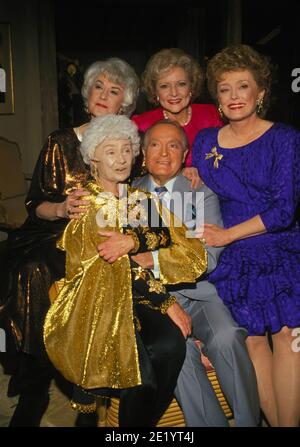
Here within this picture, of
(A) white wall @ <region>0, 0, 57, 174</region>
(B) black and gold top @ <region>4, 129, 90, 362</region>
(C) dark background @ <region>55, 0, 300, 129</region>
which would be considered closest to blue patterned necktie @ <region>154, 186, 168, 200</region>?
(B) black and gold top @ <region>4, 129, 90, 362</region>

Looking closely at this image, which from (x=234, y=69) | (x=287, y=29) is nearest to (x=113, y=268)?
(x=234, y=69)

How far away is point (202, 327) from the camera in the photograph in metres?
2.36

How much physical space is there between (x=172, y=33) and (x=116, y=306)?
21.4 feet

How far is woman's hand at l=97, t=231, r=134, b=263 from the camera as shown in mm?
2209

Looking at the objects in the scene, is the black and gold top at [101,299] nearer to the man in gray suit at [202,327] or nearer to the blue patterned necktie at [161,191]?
the man in gray suit at [202,327]

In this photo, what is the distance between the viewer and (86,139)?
242 centimetres

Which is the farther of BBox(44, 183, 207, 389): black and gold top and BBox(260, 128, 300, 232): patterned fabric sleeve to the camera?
BBox(260, 128, 300, 232): patterned fabric sleeve

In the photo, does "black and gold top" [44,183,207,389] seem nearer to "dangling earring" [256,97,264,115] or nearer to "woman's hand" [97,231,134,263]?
"woman's hand" [97,231,134,263]

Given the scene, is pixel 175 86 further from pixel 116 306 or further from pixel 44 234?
pixel 116 306

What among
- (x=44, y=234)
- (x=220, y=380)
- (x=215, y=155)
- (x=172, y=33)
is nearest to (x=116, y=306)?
(x=220, y=380)

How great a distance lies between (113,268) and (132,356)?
0.41 metres

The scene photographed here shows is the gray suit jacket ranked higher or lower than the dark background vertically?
lower

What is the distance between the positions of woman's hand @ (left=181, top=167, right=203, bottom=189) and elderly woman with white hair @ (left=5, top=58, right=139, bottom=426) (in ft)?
1.96

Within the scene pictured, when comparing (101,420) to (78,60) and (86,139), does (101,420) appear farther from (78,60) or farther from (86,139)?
(78,60)
